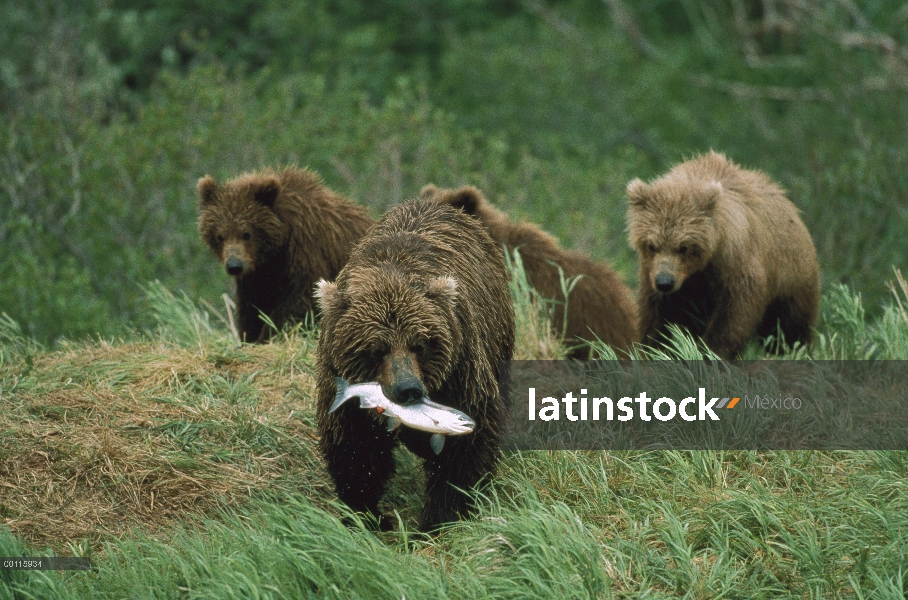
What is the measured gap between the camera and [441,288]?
5.21 metres

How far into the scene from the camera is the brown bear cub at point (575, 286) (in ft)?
29.5

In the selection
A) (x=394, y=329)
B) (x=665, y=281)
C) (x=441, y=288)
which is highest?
(x=441, y=288)

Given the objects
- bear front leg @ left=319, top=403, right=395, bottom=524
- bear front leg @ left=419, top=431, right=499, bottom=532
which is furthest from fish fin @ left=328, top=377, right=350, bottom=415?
bear front leg @ left=419, top=431, right=499, bottom=532

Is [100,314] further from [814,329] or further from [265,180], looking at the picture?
[814,329]

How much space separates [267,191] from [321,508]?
2.75 m

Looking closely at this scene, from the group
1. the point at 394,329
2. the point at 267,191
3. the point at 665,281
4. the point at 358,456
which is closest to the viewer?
the point at 394,329

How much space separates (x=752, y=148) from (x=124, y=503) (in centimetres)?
1523

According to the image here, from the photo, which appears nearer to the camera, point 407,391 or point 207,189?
point 407,391

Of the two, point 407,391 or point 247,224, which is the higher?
point 407,391

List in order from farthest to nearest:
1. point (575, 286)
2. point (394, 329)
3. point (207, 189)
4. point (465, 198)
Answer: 1. point (575, 286)
2. point (465, 198)
3. point (207, 189)
4. point (394, 329)

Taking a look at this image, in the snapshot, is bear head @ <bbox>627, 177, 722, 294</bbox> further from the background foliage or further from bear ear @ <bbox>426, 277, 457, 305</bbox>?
the background foliage

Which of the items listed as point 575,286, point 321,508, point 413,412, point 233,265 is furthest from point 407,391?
point 575,286

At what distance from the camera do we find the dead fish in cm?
501

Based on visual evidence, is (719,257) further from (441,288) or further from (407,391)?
(407,391)
